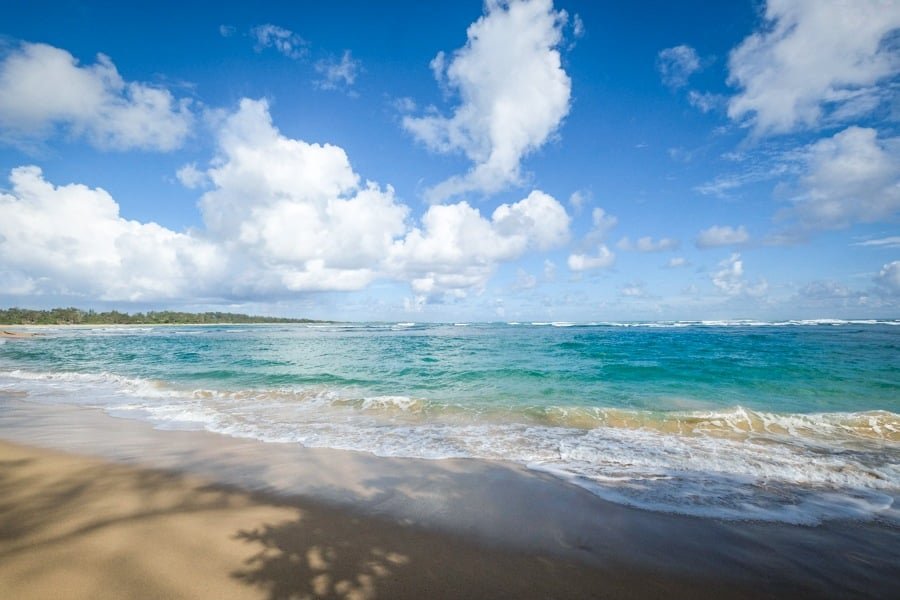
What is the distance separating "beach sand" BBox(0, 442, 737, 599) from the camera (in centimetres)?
329

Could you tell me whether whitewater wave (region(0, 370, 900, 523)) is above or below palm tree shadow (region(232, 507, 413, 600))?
below

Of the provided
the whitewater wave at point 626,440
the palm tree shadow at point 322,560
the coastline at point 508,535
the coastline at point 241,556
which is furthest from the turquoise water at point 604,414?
the palm tree shadow at point 322,560

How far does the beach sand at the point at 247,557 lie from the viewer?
329 cm

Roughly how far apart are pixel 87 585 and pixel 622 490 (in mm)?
6321

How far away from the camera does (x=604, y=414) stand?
1073 centimetres

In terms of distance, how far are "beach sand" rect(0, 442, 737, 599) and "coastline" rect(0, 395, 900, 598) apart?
0.07 feet

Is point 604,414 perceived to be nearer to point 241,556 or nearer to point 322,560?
point 322,560

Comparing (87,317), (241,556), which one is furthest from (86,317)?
(241,556)

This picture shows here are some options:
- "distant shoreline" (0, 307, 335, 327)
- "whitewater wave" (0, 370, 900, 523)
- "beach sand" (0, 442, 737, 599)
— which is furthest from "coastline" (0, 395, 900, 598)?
"distant shoreline" (0, 307, 335, 327)

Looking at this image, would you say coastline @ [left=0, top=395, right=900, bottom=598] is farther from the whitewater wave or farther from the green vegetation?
the green vegetation

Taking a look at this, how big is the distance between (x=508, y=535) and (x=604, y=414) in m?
7.61

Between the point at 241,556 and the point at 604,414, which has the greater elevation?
the point at 241,556

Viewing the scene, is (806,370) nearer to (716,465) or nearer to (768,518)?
(716,465)

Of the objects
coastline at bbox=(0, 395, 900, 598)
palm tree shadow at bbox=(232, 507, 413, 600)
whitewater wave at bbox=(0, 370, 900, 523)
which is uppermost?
palm tree shadow at bbox=(232, 507, 413, 600)
